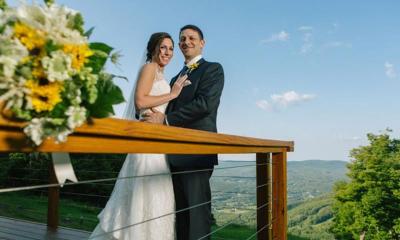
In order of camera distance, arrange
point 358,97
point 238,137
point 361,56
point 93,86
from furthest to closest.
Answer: point 358,97 < point 361,56 < point 238,137 < point 93,86

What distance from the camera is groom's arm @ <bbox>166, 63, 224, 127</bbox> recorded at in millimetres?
2645

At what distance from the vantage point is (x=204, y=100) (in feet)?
8.93

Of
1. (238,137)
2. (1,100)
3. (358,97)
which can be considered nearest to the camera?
(1,100)

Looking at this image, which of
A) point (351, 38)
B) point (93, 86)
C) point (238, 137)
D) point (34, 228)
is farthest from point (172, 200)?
point (351, 38)

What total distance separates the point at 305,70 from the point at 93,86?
62517 mm

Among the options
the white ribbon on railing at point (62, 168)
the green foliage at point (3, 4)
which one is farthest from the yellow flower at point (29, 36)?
the white ribbon on railing at point (62, 168)

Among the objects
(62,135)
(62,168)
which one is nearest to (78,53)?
(62,135)

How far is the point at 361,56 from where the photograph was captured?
56031mm

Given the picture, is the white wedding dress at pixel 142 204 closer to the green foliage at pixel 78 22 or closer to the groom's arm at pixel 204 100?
the groom's arm at pixel 204 100

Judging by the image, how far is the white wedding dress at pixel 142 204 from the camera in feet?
8.34

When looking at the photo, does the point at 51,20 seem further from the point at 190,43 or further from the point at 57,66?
the point at 190,43

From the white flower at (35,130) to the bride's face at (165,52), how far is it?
1.93 meters

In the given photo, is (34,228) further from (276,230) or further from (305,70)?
(305,70)

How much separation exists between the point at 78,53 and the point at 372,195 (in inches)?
1007
